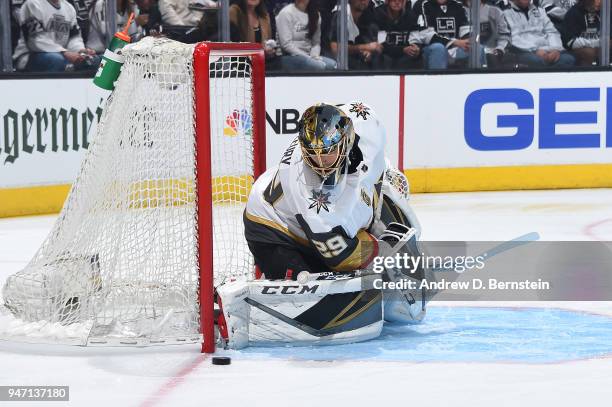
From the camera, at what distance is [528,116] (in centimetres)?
838

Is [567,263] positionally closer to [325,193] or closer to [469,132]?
[325,193]

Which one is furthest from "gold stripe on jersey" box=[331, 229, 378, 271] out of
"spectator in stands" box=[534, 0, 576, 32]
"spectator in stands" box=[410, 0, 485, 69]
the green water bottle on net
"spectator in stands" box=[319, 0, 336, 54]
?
"spectator in stands" box=[534, 0, 576, 32]

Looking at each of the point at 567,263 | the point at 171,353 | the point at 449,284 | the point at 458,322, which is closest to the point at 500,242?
the point at 567,263

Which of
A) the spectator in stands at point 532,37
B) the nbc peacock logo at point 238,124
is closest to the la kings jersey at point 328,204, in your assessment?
the nbc peacock logo at point 238,124

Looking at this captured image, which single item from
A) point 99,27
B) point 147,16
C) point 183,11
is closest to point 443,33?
point 183,11

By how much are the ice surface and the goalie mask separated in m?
0.61

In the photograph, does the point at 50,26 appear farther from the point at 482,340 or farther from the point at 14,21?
the point at 482,340

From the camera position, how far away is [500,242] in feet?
20.6

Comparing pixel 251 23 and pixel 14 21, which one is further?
pixel 251 23

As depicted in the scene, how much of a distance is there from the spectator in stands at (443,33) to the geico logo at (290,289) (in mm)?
4679

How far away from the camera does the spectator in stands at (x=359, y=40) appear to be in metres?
8.24

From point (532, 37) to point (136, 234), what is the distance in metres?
5.17

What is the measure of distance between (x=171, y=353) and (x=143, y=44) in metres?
1.05

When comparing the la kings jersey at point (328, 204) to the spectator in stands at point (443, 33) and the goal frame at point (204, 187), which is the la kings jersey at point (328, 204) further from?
the spectator in stands at point (443, 33)
